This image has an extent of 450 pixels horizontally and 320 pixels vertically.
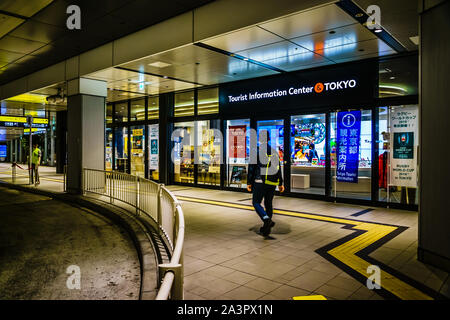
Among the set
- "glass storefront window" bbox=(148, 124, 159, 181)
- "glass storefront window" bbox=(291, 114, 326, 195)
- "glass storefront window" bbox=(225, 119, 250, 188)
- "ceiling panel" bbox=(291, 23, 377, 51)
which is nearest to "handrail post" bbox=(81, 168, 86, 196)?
"glass storefront window" bbox=(148, 124, 159, 181)

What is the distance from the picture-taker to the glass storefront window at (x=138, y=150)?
1565 centimetres

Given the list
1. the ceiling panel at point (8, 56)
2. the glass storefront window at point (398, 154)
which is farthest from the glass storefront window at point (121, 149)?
the glass storefront window at point (398, 154)

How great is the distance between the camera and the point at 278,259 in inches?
183

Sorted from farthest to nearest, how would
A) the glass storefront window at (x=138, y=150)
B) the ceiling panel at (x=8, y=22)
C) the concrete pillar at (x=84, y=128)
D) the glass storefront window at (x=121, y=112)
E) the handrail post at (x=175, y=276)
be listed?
the glass storefront window at (x=121, y=112) → the glass storefront window at (x=138, y=150) → the concrete pillar at (x=84, y=128) → the ceiling panel at (x=8, y=22) → the handrail post at (x=175, y=276)

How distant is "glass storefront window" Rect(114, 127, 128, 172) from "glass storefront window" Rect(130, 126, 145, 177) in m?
0.61

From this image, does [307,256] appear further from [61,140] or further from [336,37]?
[61,140]

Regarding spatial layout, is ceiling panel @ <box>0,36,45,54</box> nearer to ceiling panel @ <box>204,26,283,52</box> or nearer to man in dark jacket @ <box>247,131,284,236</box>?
ceiling panel @ <box>204,26,283,52</box>

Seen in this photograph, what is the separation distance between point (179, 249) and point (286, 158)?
868 centimetres

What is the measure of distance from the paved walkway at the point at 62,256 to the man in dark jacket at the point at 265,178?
2254 mm

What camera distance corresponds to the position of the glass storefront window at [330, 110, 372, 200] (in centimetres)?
897

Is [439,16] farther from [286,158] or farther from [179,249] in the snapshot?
[286,158]

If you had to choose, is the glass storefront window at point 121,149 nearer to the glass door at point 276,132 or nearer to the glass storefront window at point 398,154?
the glass door at point 276,132

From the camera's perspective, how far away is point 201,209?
8516mm
